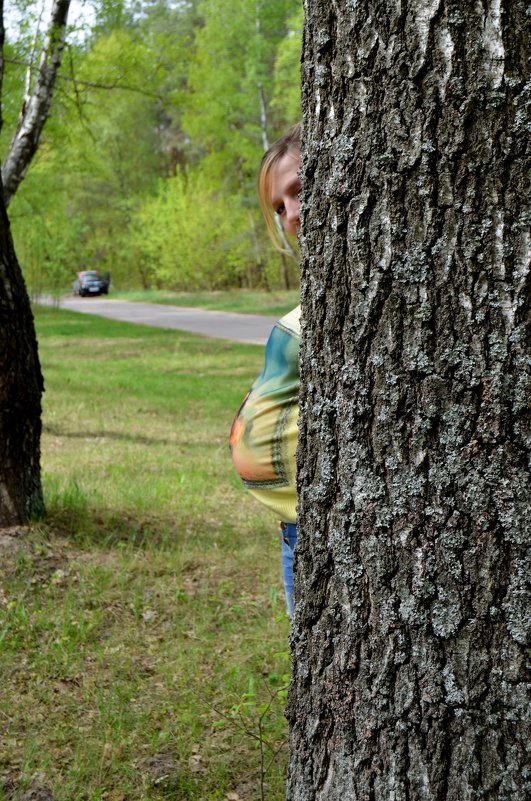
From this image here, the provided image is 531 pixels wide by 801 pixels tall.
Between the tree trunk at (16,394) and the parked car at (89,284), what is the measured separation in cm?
4259

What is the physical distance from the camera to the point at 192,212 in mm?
41125

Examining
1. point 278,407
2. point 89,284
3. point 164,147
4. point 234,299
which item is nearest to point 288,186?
point 278,407

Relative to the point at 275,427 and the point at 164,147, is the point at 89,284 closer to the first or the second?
the point at 164,147

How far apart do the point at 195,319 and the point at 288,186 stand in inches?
958

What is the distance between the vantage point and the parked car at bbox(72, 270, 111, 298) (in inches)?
1818

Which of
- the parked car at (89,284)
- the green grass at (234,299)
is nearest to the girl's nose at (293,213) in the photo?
the green grass at (234,299)

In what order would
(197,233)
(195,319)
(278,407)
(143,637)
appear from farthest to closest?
1. (197,233)
2. (195,319)
3. (143,637)
4. (278,407)

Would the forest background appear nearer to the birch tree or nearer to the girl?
the birch tree

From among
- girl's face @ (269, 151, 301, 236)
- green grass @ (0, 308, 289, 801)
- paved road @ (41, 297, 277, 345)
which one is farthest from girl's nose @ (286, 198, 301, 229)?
paved road @ (41, 297, 277, 345)

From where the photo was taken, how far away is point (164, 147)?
51281mm

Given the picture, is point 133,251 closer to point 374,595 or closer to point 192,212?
point 192,212

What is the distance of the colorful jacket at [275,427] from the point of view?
2.36 metres

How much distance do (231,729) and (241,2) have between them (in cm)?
3074

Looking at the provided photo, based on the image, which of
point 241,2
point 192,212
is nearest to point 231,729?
point 241,2
